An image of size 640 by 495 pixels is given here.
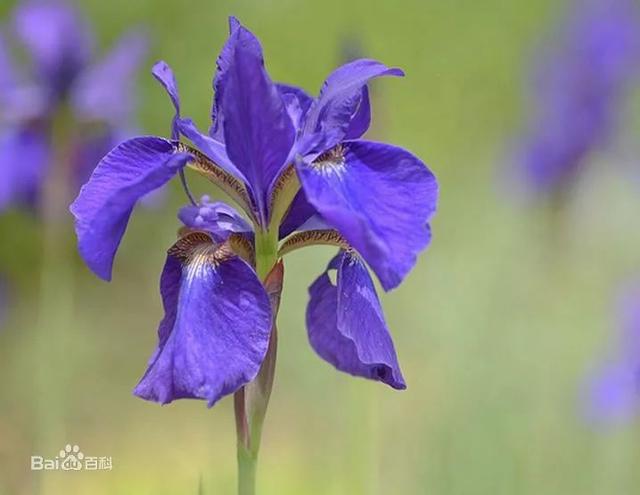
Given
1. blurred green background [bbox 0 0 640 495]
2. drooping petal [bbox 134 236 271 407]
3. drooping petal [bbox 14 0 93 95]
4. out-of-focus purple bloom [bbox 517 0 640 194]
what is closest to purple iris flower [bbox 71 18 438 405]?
drooping petal [bbox 134 236 271 407]

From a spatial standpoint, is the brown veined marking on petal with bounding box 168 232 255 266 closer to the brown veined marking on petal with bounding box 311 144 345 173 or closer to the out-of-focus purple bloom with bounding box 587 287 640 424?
the brown veined marking on petal with bounding box 311 144 345 173

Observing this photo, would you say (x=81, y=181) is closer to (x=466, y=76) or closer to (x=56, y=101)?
(x=56, y=101)

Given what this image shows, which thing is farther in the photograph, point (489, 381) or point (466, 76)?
point (466, 76)

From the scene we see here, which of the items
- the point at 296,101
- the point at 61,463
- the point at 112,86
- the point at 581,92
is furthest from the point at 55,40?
the point at 581,92

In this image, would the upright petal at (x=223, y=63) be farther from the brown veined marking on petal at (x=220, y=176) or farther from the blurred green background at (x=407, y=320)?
the blurred green background at (x=407, y=320)

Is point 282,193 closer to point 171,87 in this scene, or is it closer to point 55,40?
point 171,87

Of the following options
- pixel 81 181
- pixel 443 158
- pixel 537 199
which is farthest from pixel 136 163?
pixel 443 158
